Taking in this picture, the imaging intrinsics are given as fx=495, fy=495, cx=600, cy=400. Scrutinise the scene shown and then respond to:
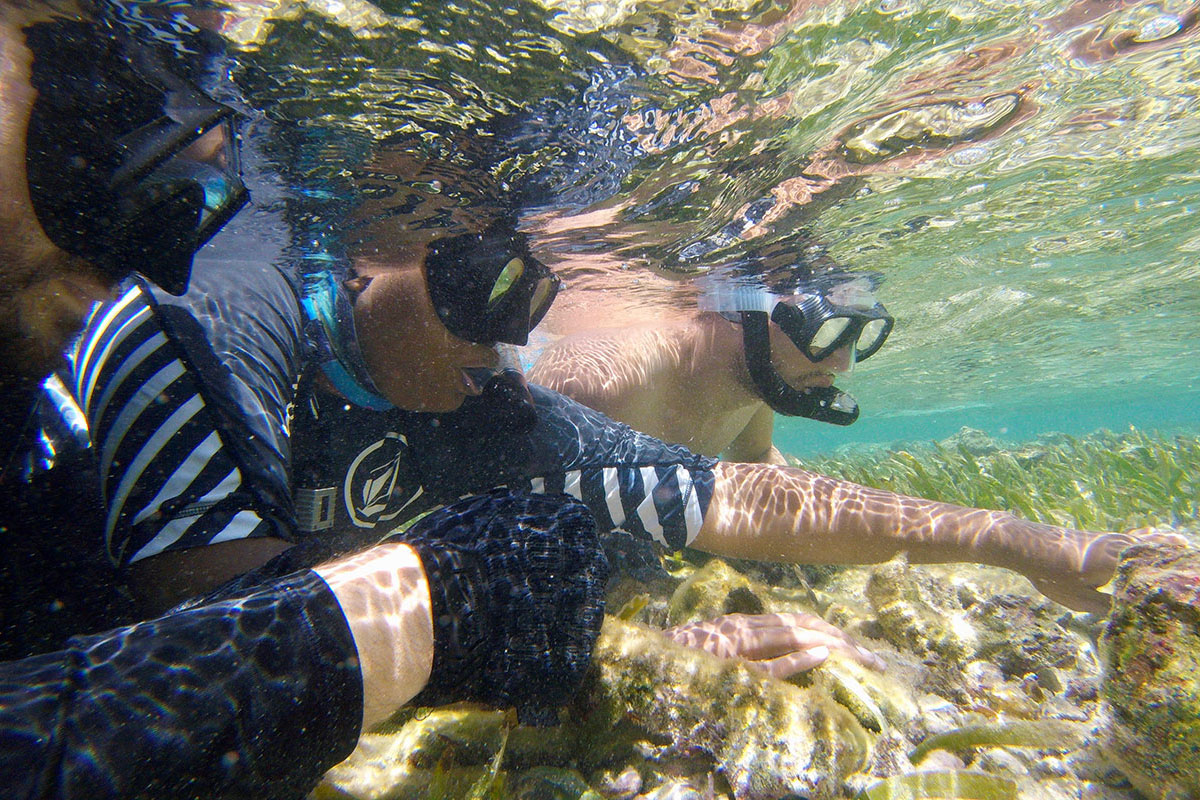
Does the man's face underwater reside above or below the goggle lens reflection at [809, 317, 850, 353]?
above

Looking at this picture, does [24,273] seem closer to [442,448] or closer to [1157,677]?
[442,448]

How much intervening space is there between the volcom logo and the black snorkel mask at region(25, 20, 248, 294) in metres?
1.42

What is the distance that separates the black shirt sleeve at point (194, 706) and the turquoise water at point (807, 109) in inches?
121

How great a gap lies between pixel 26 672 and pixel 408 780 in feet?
3.86

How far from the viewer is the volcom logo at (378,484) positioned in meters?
2.77

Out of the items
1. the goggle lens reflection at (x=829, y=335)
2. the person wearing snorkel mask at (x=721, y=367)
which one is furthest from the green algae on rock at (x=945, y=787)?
the goggle lens reflection at (x=829, y=335)

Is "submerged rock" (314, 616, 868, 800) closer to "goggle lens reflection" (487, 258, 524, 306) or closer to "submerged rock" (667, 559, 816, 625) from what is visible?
"submerged rock" (667, 559, 816, 625)

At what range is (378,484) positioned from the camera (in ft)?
9.31

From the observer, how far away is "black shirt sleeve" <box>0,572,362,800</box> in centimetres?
89

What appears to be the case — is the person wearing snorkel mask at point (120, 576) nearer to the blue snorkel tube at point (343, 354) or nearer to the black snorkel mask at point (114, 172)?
the black snorkel mask at point (114, 172)

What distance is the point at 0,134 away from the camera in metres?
1.13

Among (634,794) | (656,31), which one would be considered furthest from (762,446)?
(634,794)

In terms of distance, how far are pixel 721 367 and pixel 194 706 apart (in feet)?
16.5

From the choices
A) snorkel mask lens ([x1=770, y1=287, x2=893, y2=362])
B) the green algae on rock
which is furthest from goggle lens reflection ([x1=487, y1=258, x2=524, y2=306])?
snorkel mask lens ([x1=770, y1=287, x2=893, y2=362])
